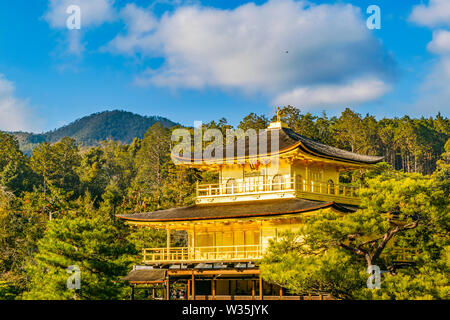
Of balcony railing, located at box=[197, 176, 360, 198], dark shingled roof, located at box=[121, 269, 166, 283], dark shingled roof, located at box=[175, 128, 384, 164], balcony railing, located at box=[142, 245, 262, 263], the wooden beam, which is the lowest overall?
dark shingled roof, located at box=[121, 269, 166, 283]

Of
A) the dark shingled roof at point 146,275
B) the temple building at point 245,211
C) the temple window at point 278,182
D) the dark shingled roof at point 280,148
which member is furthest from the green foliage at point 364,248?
the dark shingled roof at point 146,275

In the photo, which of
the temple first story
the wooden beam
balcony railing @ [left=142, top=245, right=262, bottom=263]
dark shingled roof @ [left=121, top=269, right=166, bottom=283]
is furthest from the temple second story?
dark shingled roof @ [left=121, top=269, right=166, bottom=283]

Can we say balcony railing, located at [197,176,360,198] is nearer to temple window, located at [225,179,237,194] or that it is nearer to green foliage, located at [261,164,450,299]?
temple window, located at [225,179,237,194]

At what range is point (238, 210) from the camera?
27.5 metres

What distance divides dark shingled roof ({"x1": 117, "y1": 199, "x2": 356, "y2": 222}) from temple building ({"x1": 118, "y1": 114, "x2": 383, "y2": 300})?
0.14 feet

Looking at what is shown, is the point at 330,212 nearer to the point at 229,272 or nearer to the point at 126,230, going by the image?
the point at 229,272

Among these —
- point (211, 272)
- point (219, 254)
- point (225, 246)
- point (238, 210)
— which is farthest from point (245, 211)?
point (211, 272)

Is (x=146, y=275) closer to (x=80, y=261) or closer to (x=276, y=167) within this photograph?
(x=80, y=261)

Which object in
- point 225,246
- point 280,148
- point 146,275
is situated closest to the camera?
point 225,246

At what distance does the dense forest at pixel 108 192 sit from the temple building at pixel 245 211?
2.01 meters

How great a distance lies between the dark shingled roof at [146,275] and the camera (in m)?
29.3

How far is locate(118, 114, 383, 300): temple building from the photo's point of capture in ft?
89.2

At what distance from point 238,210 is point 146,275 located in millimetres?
5630

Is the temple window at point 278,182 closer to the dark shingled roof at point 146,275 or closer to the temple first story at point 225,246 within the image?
the temple first story at point 225,246
